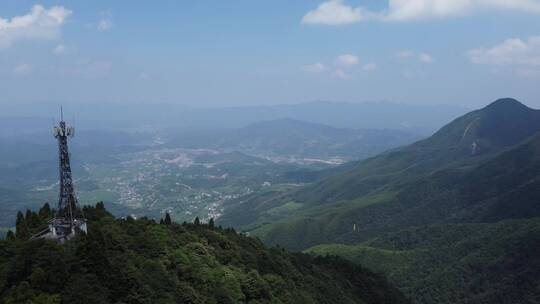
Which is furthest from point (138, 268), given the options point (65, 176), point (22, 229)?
point (22, 229)

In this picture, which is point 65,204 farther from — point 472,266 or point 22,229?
point 472,266

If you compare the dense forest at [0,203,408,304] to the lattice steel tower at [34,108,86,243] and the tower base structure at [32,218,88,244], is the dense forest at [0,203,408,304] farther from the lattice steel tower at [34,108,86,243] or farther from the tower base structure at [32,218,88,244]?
the lattice steel tower at [34,108,86,243]

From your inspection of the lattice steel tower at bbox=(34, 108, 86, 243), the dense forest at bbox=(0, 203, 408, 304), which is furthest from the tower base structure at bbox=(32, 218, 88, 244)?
the dense forest at bbox=(0, 203, 408, 304)

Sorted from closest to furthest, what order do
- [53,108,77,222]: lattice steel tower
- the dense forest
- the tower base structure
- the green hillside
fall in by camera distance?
1. the dense forest
2. the tower base structure
3. [53,108,77,222]: lattice steel tower
4. the green hillside

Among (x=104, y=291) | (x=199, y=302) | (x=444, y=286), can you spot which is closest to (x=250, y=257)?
(x=199, y=302)

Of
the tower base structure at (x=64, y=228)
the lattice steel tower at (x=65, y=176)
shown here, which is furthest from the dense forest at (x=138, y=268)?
the lattice steel tower at (x=65, y=176)
